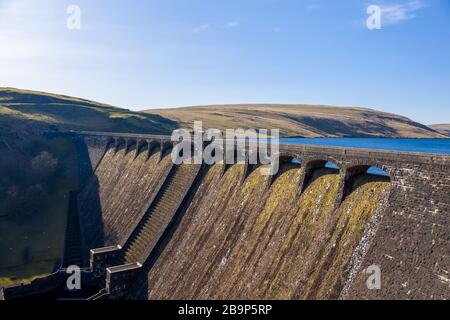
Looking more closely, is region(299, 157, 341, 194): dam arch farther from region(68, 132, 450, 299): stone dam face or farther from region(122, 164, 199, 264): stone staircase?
region(122, 164, 199, 264): stone staircase

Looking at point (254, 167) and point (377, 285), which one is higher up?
point (254, 167)

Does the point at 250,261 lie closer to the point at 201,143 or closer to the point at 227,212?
the point at 227,212

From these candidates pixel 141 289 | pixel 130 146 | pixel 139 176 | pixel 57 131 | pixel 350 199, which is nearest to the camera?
pixel 350 199

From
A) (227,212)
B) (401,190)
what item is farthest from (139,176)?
(401,190)

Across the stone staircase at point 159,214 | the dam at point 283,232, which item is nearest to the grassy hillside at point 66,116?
the stone staircase at point 159,214

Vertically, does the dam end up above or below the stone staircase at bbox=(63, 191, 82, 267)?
above

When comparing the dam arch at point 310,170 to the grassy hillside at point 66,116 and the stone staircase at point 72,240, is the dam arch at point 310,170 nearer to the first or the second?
the stone staircase at point 72,240

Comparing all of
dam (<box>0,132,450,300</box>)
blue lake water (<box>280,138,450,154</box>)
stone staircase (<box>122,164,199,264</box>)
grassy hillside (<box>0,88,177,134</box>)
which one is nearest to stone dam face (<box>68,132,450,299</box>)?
dam (<box>0,132,450,300</box>)
